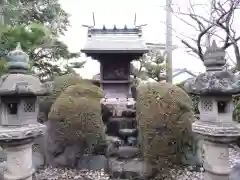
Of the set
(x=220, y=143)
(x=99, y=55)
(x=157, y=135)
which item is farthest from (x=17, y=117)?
(x=99, y=55)

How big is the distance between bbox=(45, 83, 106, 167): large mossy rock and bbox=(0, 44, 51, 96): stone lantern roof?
58.3 inches

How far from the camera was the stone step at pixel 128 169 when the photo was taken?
15.0ft

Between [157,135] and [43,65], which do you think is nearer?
[157,135]

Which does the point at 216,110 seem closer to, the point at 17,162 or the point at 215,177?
the point at 215,177

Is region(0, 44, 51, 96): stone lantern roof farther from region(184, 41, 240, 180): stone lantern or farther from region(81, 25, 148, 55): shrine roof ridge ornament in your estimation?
region(81, 25, 148, 55): shrine roof ridge ornament

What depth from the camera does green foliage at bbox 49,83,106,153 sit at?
177 inches

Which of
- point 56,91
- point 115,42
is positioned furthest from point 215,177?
point 115,42

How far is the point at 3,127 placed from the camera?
301 centimetres

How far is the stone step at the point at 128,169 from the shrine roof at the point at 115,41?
3018 millimetres

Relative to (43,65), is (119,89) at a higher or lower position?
lower

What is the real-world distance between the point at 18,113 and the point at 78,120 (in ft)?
5.17

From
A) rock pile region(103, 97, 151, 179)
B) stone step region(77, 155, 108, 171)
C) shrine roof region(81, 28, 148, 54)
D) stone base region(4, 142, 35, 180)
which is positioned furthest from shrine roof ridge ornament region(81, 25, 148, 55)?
stone base region(4, 142, 35, 180)

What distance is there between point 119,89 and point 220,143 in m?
4.60

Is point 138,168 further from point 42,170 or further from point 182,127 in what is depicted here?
point 42,170
